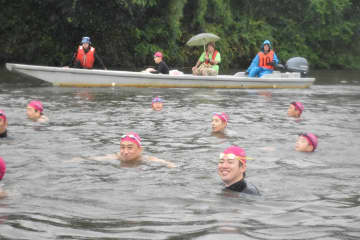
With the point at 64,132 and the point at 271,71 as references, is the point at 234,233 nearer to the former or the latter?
the point at 64,132

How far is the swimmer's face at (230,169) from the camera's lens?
7988mm

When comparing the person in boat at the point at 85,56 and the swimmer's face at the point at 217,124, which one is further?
the person in boat at the point at 85,56

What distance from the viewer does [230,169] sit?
8031 millimetres

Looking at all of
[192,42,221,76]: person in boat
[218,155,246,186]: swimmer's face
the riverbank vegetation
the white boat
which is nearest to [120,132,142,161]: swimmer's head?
[218,155,246,186]: swimmer's face

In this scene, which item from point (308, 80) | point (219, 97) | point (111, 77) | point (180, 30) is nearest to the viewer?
point (219, 97)

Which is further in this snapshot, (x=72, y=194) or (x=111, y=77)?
(x=111, y=77)

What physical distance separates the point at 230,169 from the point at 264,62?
17065mm

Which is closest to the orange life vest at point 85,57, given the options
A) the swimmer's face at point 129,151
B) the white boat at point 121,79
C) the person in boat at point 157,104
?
the white boat at point 121,79

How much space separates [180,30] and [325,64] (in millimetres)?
12410

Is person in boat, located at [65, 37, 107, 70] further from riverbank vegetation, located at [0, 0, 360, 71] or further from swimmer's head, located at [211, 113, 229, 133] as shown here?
swimmer's head, located at [211, 113, 229, 133]

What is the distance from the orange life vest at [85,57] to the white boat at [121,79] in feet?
2.74

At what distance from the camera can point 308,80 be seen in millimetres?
24875

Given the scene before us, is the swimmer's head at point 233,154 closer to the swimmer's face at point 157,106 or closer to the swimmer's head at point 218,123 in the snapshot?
the swimmer's head at point 218,123

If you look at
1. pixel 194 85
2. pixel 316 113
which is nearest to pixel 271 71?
pixel 194 85
